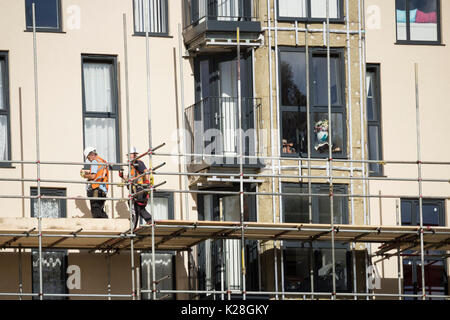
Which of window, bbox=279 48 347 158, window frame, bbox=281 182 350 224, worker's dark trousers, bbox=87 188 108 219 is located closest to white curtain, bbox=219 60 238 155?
window, bbox=279 48 347 158

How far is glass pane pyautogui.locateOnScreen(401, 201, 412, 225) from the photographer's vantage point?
126 ft

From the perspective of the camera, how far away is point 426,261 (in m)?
38.4

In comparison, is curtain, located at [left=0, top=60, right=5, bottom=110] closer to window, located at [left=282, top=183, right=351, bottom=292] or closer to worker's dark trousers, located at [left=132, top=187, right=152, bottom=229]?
worker's dark trousers, located at [left=132, top=187, right=152, bottom=229]

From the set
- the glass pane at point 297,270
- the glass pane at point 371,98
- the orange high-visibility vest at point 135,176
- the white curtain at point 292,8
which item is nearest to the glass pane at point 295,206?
the glass pane at point 297,270

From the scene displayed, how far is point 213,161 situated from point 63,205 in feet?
10.2

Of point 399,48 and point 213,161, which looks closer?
point 213,161

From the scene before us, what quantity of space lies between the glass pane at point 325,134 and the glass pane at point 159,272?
3800mm

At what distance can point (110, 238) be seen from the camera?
35.2 m

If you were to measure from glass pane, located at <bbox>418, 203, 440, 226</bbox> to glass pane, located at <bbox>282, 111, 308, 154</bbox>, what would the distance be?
10.2ft

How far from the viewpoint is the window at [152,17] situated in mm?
37688

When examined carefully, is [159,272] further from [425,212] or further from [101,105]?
[425,212]

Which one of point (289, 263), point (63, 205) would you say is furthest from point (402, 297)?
point (63, 205)

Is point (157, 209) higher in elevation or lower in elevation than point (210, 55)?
lower

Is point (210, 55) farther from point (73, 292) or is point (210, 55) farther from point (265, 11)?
point (73, 292)
